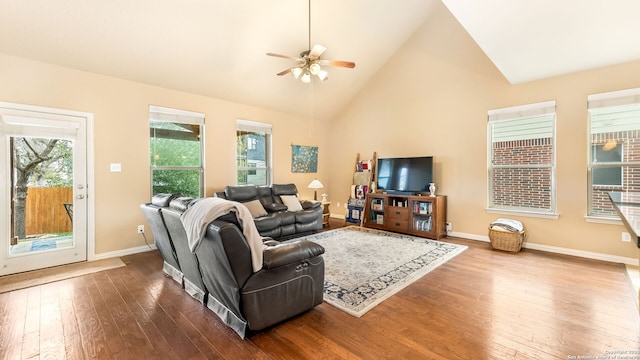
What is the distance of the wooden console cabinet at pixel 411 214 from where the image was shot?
16.4 ft

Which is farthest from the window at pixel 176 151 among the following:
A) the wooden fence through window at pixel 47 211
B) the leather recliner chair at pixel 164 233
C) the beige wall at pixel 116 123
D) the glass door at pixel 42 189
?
the leather recliner chair at pixel 164 233

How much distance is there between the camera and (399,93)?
5945 millimetres

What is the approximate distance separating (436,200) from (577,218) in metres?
1.94

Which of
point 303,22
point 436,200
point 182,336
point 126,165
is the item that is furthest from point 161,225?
point 436,200

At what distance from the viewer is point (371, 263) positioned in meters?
3.63

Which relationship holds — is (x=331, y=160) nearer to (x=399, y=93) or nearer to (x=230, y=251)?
(x=399, y=93)

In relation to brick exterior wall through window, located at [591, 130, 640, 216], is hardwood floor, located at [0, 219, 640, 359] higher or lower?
lower

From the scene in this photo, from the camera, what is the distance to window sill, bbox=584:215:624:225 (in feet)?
12.0

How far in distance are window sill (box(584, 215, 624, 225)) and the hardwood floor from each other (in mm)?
864

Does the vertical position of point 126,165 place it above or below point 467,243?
above

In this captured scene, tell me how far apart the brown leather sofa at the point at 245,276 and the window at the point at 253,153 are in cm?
317

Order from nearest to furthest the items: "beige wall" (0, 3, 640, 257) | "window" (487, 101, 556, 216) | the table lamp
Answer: "beige wall" (0, 3, 640, 257) < "window" (487, 101, 556, 216) < the table lamp

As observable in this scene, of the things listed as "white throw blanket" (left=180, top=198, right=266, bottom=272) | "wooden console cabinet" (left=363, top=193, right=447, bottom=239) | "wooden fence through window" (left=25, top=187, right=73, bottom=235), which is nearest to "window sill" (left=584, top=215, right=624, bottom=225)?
"wooden console cabinet" (left=363, top=193, right=447, bottom=239)

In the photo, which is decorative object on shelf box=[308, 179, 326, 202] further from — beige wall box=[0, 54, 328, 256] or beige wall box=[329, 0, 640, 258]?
beige wall box=[0, 54, 328, 256]
